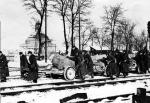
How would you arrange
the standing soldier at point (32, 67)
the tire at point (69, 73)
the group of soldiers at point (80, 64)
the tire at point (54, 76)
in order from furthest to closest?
the tire at point (54, 76), the group of soldiers at point (80, 64), the tire at point (69, 73), the standing soldier at point (32, 67)

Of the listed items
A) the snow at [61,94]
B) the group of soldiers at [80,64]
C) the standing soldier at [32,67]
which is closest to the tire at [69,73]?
the group of soldiers at [80,64]

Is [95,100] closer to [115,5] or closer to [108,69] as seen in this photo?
[108,69]

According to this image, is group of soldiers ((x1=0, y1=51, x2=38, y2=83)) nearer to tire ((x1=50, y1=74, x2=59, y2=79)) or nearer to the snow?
tire ((x1=50, y1=74, x2=59, y2=79))

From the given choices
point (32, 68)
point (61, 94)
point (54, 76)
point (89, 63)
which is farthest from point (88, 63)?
point (61, 94)

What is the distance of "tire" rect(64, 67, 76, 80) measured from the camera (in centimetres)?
1591

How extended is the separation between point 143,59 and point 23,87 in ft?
33.2

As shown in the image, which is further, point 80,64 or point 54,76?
point 54,76

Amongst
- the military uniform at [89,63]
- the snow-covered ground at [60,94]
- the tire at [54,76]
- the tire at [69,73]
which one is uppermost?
the military uniform at [89,63]

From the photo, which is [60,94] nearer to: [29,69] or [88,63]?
[29,69]

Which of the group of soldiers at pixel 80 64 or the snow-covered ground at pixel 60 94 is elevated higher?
the group of soldiers at pixel 80 64

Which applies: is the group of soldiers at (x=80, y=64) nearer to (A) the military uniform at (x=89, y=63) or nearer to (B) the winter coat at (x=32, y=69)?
(A) the military uniform at (x=89, y=63)

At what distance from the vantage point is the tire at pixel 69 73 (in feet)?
52.2

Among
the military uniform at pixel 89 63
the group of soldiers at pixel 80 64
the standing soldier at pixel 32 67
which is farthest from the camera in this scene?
the military uniform at pixel 89 63

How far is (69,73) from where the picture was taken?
16.0 m
